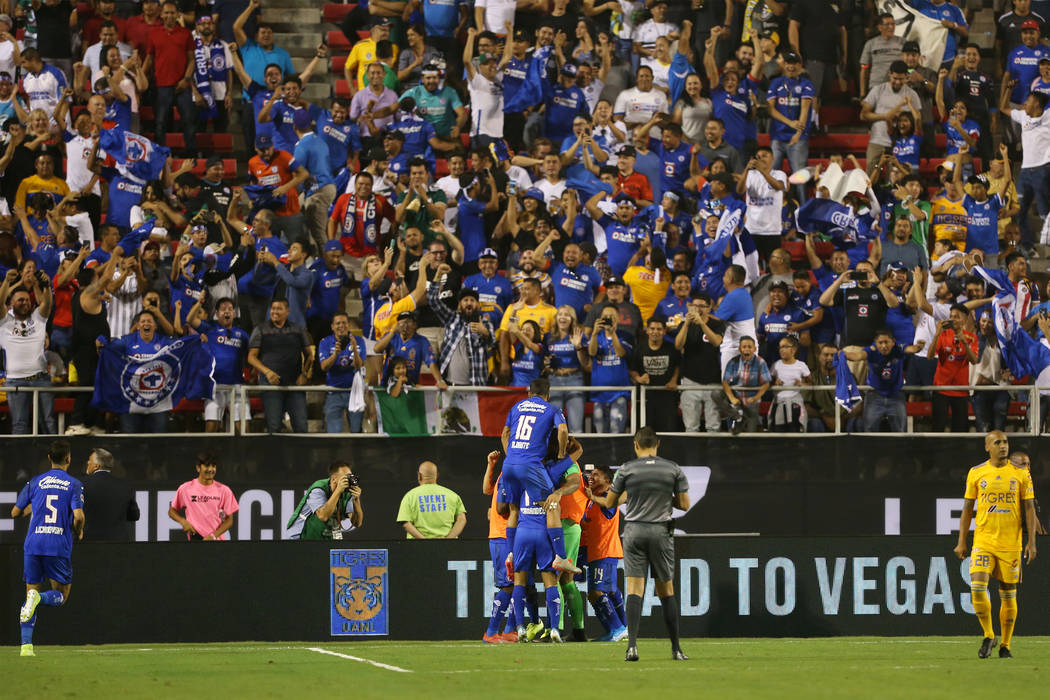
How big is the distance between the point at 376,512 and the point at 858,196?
7747mm

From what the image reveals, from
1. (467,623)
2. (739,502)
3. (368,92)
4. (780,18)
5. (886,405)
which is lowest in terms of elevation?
(467,623)

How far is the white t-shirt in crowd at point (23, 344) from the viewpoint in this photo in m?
18.3

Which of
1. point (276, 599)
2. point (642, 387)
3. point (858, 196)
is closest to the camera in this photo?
point (276, 599)

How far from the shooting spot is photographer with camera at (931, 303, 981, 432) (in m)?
18.6

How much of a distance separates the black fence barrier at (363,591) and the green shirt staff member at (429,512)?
0.58 meters

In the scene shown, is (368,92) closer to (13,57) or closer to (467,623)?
(13,57)

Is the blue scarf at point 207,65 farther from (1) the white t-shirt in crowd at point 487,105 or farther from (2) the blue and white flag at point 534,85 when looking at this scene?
(2) the blue and white flag at point 534,85

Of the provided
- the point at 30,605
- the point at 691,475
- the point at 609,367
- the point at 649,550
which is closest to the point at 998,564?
the point at 649,550

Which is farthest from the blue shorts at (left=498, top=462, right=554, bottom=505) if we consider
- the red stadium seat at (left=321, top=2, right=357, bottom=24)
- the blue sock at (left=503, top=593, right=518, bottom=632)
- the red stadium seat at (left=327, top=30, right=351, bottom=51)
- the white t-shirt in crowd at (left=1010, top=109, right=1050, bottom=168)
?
the red stadium seat at (left=321, top=2, right=357, bottom=24)

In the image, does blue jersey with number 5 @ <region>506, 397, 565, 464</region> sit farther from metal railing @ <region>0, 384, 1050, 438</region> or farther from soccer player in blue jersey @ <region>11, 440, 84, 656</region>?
soccer player in blue jersey @ <region>11, 440, 84, 656</region>

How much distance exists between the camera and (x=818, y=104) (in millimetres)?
23375

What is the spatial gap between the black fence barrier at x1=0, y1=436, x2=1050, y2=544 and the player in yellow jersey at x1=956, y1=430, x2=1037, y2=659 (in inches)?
219

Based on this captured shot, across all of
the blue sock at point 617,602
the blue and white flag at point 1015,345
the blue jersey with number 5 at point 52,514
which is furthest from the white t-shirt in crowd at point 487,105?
the blue jersey with number 5 at point 52,514

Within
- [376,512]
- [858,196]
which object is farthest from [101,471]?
[858,196]
